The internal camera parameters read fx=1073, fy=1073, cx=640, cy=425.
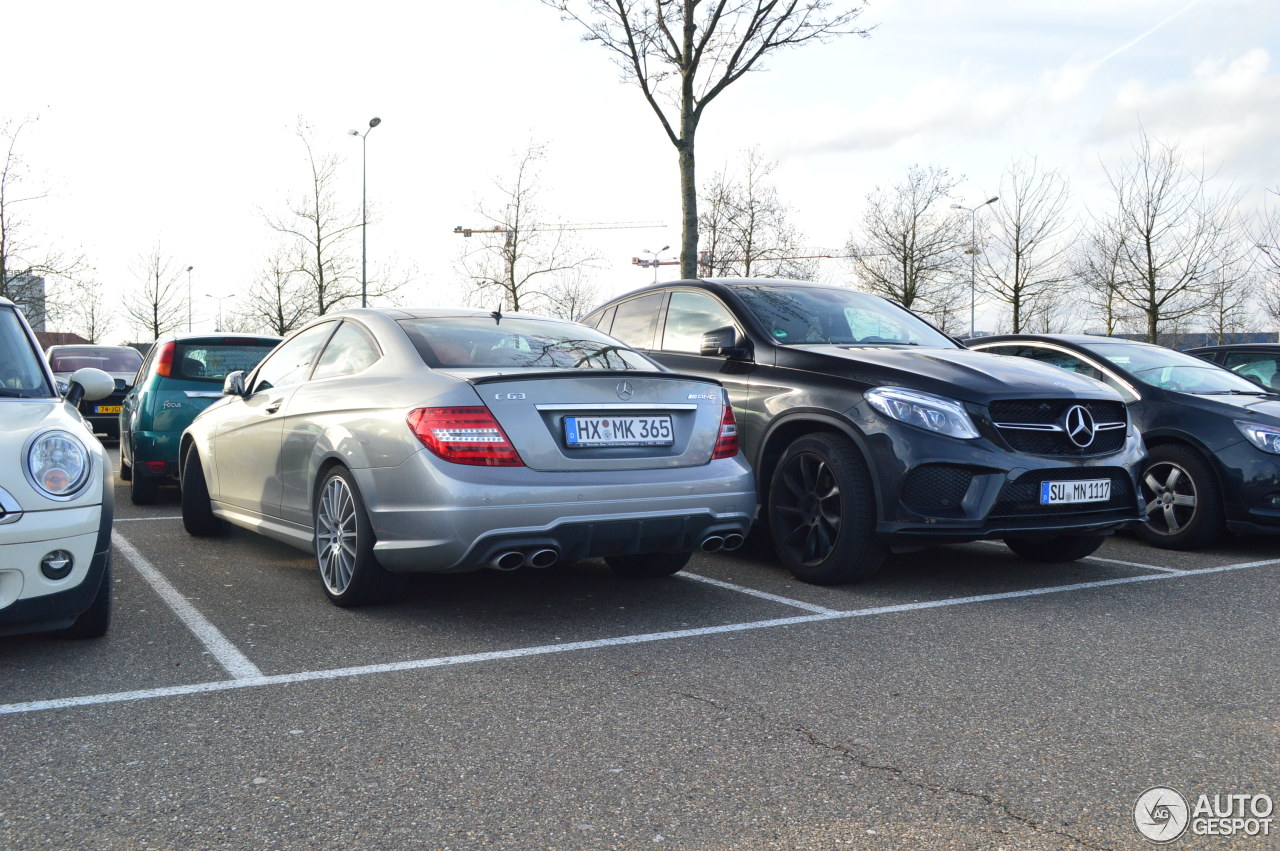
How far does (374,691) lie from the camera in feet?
12.2

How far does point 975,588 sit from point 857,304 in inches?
87.1

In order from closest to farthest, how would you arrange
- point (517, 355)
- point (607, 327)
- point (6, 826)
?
point (6, 826)
point (517, 355)
point (607, 327)

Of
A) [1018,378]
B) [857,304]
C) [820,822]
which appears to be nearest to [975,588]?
[1018,378]

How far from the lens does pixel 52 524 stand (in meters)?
3.83

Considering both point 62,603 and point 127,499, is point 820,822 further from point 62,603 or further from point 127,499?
point 127,499

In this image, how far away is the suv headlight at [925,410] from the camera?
210 inches

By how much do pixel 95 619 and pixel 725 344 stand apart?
3.56 m

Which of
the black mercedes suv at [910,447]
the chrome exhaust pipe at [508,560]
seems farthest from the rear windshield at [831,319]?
the chrome exhaust pipe at [508,560]

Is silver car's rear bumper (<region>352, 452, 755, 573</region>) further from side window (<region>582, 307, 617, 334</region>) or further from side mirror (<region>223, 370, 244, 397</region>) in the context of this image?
side window (<region>582, 307, 617, 334</region>)

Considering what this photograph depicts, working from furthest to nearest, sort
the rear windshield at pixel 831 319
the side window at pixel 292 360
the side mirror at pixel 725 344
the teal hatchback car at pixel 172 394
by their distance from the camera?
1. the teal hatchback car at pixel 172 394
2. the rear windshield at pixel 831 319
3. the side mirror at pixel 725 344
4. the side window at pixel 292 360

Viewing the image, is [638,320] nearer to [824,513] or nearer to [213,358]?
[824,513]

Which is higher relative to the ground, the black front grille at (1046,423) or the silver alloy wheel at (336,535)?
the black front grille at (1046,423)

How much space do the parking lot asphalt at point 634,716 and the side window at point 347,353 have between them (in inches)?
44.4

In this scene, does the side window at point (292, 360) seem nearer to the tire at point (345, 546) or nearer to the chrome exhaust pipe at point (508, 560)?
the tire at point (345, 546)
